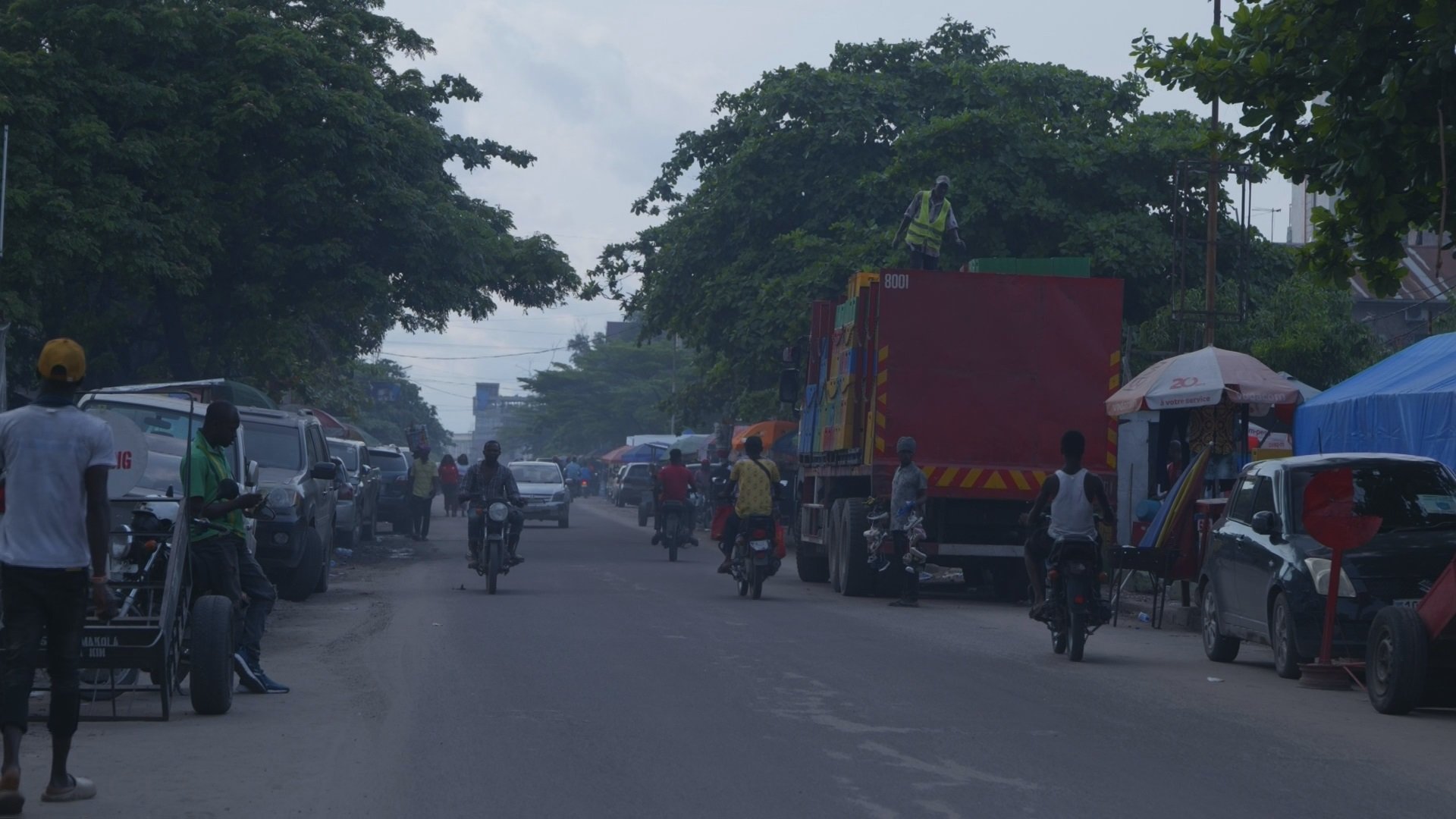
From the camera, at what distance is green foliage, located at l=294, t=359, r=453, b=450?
45.4 m

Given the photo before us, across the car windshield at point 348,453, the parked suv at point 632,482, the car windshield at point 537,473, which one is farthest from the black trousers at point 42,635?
the parked suv at point 632,482

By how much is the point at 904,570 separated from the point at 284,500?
6.49 m

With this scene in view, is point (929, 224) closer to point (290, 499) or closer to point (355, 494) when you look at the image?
point (290, 499)

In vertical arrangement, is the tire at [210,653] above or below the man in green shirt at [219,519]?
below

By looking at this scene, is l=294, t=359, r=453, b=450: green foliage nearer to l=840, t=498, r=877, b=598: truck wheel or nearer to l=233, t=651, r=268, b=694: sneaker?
l=840, t=498, r=877, b=598: truck wheel

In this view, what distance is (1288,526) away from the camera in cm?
1177

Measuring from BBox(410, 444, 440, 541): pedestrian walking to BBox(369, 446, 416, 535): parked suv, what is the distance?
32 centimetres

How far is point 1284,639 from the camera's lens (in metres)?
11.5

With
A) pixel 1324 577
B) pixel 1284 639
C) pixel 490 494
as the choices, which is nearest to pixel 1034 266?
pixel 490 494

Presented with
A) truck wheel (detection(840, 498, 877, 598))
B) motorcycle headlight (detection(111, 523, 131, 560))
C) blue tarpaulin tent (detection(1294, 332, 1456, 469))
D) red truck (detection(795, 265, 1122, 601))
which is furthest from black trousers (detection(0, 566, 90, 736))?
blue tarpaulin tent (detection(1294, 332, 1456, 469))

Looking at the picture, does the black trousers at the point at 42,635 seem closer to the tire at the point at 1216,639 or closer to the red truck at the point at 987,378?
the tire at the point at 1216,639

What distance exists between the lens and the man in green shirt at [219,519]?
923cm

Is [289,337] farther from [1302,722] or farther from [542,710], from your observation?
[1302,722]

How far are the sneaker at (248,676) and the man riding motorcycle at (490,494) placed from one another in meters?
7.82
